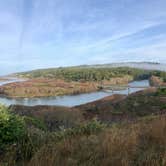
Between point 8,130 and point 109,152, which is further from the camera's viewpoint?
point 8,130

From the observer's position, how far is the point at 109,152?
8.46 feet

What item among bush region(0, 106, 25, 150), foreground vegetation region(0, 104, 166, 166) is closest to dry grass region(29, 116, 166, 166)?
foreground vegetation region(0, 104, 166, 166)

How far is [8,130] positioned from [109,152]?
5.40 ft

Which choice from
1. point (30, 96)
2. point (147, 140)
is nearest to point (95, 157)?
point (147, 140)

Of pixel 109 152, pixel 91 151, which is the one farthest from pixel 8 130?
pixel 109 152

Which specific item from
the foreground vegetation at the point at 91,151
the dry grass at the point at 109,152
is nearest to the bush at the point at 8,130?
the foreground vegetation at the point at 91,151

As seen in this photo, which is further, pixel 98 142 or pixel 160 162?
pixel 98 142

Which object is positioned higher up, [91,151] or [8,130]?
A: [8,130]

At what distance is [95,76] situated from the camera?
228 ft

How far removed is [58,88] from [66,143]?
145 feet

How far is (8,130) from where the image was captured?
10.7 ft

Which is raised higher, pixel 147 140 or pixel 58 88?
pixel 147 140

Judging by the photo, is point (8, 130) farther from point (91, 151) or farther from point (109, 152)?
point (109, 152)

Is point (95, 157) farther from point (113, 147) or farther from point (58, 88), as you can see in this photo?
point (58, 88)
